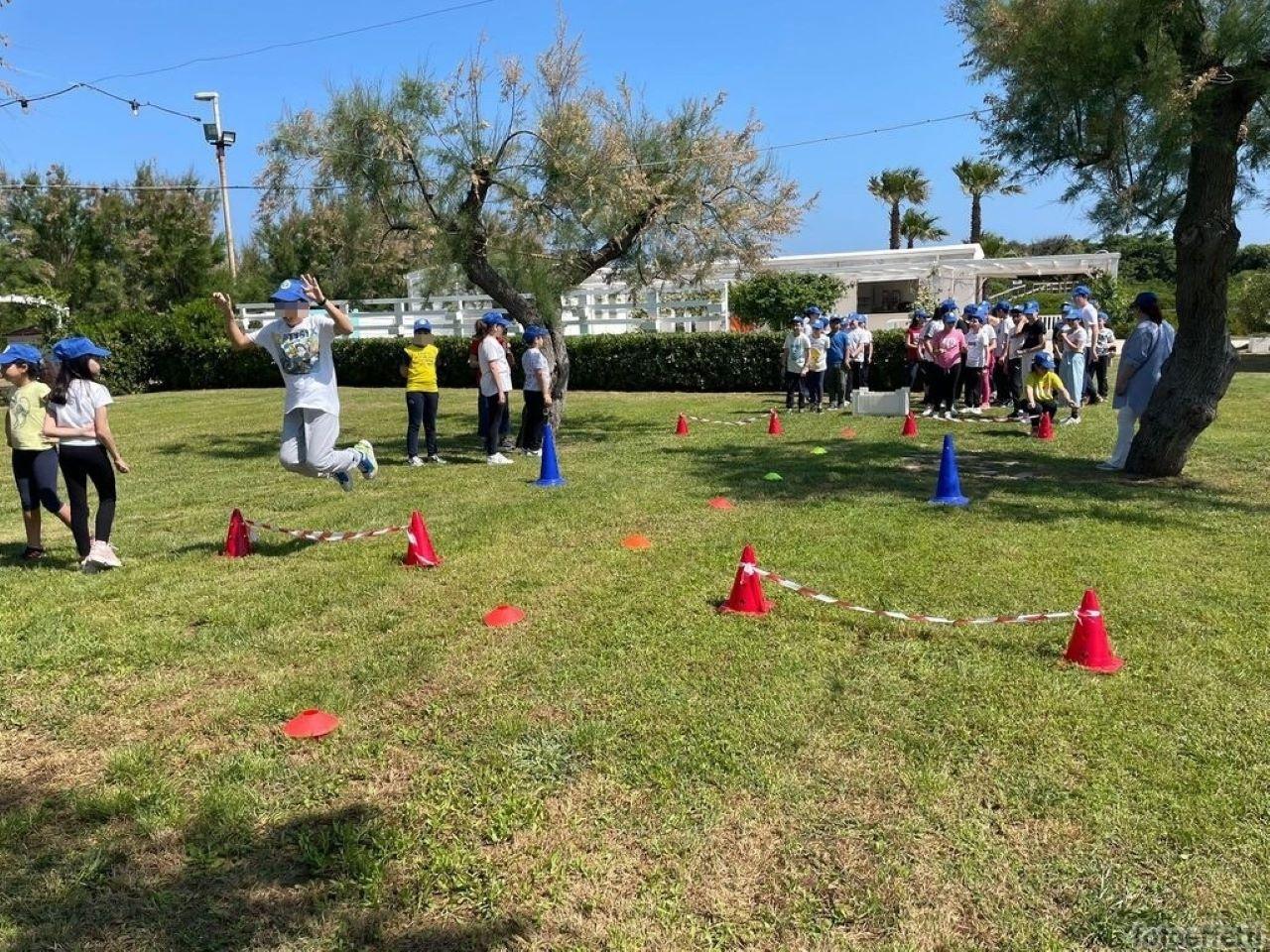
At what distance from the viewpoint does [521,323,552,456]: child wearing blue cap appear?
10227 mm

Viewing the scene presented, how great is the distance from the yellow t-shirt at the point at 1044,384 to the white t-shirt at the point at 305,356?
9075 mm

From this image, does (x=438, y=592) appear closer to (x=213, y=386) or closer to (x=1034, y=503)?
(x=1034, y=503)

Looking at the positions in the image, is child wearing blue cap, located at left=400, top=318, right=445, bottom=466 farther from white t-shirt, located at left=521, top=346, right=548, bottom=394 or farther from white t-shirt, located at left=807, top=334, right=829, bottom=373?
white t-shirt, located at left=807, top=334, right=829, bottom=373

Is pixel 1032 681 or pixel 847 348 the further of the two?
pixel 847 348

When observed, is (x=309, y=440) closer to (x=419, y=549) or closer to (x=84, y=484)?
(x=419, y=549)

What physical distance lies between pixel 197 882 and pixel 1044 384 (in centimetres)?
1133

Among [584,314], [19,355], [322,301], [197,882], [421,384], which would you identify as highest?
[584,314]

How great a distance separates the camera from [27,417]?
625 centimetres

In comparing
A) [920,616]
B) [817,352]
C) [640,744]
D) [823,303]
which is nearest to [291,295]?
[640,744]

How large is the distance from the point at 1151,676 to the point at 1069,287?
1271 inches

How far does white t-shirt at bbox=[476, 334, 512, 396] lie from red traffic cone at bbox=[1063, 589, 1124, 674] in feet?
23.8

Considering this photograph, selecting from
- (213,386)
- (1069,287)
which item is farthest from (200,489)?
(1069,287)

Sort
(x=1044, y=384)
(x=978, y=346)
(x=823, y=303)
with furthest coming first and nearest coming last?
(x=823, y=303), (x=978, y=346), (x=1044, y=384)

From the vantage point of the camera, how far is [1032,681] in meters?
3.99
